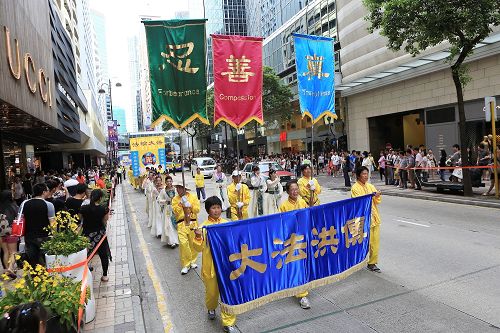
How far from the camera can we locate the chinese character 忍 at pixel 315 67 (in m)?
8.66

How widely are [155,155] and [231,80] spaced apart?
16322 mm

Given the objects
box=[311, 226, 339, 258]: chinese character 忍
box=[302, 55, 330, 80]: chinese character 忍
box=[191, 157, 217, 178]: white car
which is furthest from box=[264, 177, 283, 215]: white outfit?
box=[191, 157, 217, 178]: white car

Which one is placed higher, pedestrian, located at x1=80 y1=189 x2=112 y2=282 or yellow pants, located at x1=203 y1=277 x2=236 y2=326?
pedestrian, located at x1=80 y1=189 x2=112 y2=282

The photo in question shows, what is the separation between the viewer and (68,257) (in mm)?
4719

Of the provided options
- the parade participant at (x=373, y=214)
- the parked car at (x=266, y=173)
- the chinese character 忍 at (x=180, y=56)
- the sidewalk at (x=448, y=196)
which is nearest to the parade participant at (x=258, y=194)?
the chinese character 忍 at (x=180, y=56)

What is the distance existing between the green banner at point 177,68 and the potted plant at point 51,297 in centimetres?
408

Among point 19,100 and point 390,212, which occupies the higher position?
point 19,100

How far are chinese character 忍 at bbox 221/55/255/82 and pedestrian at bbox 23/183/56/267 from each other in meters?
3.82

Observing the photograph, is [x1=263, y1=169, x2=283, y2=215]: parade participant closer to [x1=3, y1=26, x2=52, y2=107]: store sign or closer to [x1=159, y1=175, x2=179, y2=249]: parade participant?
[x1=159, y1=175, x2=179, y2=249]: parade participant

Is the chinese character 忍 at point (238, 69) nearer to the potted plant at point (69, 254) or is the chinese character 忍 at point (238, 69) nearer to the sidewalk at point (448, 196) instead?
the potted plant at point (69, 254)

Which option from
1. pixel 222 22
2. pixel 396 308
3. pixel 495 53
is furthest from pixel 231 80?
pixel 222 22

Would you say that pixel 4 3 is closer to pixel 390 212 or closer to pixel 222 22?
pixel 390 212

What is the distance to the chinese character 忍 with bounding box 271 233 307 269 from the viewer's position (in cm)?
451

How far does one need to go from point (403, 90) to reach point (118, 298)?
72.1 feet
